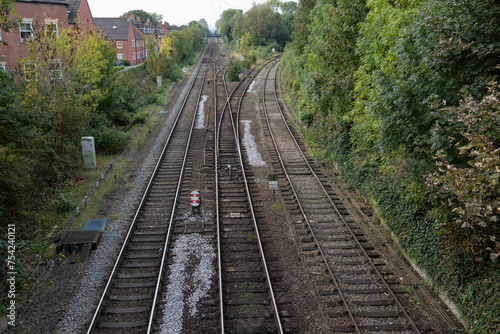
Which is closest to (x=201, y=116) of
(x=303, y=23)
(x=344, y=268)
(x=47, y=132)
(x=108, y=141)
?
(x=108, y=141)

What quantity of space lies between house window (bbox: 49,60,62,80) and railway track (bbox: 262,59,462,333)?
11.9 metres

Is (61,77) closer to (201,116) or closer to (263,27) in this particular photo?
(201,116)

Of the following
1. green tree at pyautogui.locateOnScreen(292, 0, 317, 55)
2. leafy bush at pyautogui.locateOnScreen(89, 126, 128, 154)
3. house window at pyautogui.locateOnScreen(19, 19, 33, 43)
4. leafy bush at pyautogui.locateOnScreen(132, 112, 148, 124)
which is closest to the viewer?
leafy bush at pyautogui.locateOnScreen(89, 126, 128, 154)

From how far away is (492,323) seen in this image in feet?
22.5

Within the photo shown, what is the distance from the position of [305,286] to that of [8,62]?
23010 mm

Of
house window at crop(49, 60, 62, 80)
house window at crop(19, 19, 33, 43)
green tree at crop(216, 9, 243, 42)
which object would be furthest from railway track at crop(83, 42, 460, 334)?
green tree at crop(216, 9, 243, 42)

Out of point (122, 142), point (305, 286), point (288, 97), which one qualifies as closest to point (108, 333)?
A: point (305, 286)

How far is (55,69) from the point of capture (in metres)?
17.9

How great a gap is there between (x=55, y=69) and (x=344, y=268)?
54.4 ft

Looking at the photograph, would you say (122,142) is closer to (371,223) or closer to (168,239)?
(168,239)

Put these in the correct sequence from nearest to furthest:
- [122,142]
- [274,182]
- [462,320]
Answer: [462,320] < [274,182] < [122,142]

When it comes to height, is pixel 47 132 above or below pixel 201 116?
above

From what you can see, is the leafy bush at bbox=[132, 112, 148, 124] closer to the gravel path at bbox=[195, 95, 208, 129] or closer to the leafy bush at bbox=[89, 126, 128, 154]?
the gravel path at bbox=[195, 95, 208, 129]

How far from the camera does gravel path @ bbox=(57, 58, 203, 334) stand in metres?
7.57
